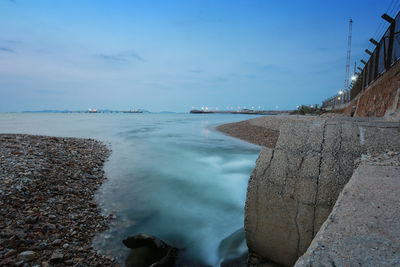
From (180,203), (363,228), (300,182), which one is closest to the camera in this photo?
(363,228)

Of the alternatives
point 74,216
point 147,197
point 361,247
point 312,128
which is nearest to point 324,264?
point 361,247

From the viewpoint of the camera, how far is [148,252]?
3158 millimetres

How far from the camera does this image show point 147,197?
5445 millimetres

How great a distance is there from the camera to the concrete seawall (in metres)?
1.99

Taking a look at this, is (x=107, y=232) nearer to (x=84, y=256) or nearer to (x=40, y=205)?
(x=84, y=256)

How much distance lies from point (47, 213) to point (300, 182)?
12.8 ft

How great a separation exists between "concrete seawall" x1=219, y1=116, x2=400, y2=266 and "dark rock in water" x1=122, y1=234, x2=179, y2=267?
1427 mm

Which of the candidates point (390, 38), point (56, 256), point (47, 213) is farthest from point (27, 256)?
point (390, 38)

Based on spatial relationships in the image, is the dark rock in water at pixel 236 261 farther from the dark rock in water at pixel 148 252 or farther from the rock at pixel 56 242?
the rock at pixel 56 242

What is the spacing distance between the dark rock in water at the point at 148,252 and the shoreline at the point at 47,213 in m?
0.32

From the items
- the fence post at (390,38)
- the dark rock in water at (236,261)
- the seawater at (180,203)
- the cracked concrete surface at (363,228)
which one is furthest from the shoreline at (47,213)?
the fence post at (390,38)

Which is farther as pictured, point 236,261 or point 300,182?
point 236,261

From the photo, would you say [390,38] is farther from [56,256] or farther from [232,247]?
[56,256]

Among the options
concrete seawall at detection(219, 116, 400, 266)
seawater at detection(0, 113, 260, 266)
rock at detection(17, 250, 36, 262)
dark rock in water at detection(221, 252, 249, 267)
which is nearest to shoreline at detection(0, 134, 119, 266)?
rock at detection(17, 250, 36, 262)
